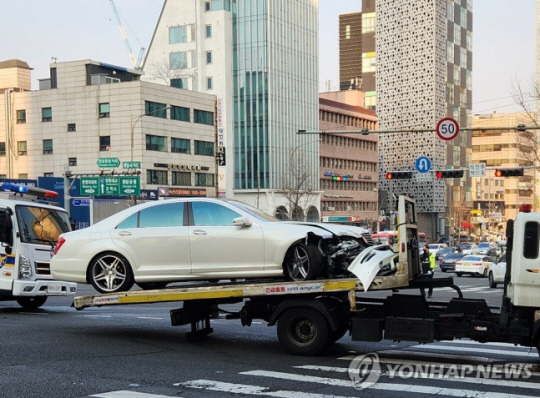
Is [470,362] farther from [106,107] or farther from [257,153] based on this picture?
[257,153]

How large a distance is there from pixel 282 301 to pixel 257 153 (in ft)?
288

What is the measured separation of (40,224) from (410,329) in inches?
402

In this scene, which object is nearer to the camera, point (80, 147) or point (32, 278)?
point (32, 278)

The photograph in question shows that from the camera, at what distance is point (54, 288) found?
58.7 ft

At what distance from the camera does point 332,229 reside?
490 inches

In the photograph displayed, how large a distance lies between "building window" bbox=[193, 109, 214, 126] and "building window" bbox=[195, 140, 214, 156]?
7.11 ft

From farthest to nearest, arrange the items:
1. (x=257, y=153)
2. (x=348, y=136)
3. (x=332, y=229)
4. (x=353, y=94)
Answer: (x=353, y=94) < (x=348, y=136) < (x=257, y=153) < (x=332, y=229)

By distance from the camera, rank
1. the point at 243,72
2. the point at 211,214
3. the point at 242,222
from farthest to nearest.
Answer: the point at 243,72 → the point at 211,214 → the point at 242,222

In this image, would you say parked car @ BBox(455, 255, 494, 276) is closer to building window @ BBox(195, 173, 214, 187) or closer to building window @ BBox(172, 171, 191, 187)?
building window @ BBox(172, 171, 191, 187)

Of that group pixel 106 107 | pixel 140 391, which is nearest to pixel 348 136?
pixel 106 107

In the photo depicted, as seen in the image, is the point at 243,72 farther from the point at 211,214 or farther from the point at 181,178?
the point at 211,214

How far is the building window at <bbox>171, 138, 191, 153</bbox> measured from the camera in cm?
8019

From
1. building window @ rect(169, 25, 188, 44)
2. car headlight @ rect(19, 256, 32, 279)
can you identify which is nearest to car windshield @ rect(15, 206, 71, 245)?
car headlight @ rect(19, 256, 32, 279)

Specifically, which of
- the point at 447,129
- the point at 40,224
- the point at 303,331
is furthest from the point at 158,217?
the point at 447,129
